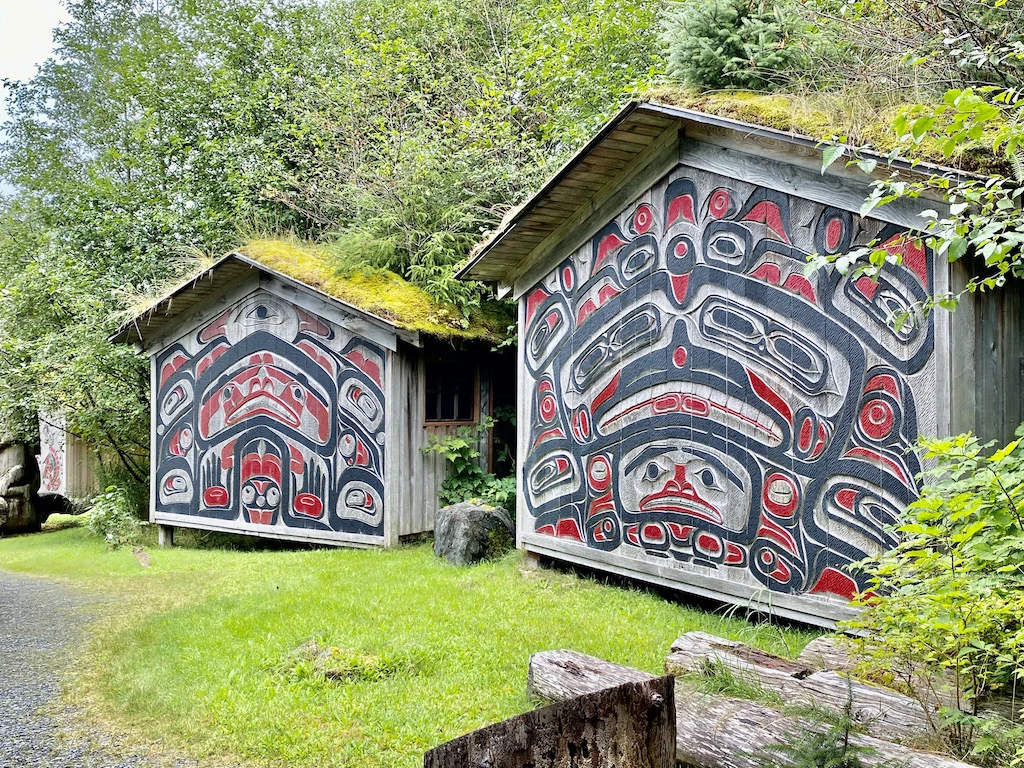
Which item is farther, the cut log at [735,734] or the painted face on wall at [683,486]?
the painted face on wall at [683,486]

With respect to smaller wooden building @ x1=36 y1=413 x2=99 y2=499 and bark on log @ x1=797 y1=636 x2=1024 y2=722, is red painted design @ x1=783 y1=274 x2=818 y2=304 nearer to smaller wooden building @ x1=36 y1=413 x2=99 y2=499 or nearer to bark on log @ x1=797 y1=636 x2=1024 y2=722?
bark on log @ x1=797 y1=636 x2=1024 y2=722

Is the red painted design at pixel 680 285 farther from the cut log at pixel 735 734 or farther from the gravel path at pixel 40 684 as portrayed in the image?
the gravel path at pixel 40 684

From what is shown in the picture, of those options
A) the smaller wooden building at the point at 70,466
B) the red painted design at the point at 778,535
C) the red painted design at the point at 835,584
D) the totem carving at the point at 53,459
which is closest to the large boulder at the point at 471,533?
the red painted design at the point at 778,535

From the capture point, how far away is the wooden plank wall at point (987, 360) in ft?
16.1

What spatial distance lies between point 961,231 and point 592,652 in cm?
346

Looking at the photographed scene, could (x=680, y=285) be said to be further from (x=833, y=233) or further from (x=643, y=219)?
(x=833, y=233)

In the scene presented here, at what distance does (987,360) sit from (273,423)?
8.10 meters

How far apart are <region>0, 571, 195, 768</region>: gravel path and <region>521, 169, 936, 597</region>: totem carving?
12.7ft

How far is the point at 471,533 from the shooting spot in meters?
8.75

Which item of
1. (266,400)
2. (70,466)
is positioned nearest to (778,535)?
(266,400)

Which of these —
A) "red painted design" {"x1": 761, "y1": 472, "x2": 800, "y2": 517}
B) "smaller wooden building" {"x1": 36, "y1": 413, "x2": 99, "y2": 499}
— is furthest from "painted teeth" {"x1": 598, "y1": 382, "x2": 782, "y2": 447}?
"smaller wooden building" {"x1": 36, "y1": 413, "x2": 99, "y2": 499}

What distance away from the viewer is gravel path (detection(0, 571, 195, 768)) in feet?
14.5

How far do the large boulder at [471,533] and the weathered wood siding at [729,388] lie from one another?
0.93 m

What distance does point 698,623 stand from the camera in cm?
613
